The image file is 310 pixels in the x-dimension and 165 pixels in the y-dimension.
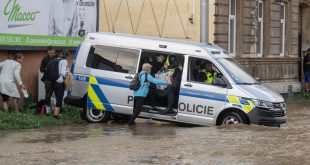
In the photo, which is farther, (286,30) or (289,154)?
(286,30)

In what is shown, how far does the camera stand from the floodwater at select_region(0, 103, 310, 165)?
1190 cm

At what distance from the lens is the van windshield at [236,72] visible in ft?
57.7

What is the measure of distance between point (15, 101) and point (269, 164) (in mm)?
8851

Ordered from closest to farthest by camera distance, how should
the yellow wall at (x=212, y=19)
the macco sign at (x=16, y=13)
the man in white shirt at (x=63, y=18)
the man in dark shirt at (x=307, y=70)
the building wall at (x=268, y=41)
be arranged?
the macco sign at (x=16, y=13)
the man in white shirt at (x=63, y=18)
the yellow wall at (x=212, y=19)
the building wall at (x=268, y=41)
the man in dark shirt at (x=307, y=70)

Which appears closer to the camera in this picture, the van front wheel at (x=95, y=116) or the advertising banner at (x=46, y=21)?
the van front wheel at (x=95, y=116)

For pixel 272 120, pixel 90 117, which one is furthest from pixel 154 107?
pixel 272 120

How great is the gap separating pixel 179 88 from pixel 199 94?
1.72 feet

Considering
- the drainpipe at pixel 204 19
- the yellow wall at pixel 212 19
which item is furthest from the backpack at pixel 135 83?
the yellow wall at pixel 212 19

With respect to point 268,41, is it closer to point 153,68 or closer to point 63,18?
point 63,18

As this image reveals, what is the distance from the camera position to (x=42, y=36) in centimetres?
2056

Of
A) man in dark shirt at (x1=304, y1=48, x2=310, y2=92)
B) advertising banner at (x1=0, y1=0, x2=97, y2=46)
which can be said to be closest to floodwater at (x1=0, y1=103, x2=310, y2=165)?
advertising banner at (x1=0, y1=0, x2=97, y2=46)

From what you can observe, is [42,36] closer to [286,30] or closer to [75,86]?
[75,86]

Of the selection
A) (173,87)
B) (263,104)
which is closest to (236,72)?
(263,104)

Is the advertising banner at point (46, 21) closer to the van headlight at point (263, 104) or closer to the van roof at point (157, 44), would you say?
the van roof at point (157, 44)
